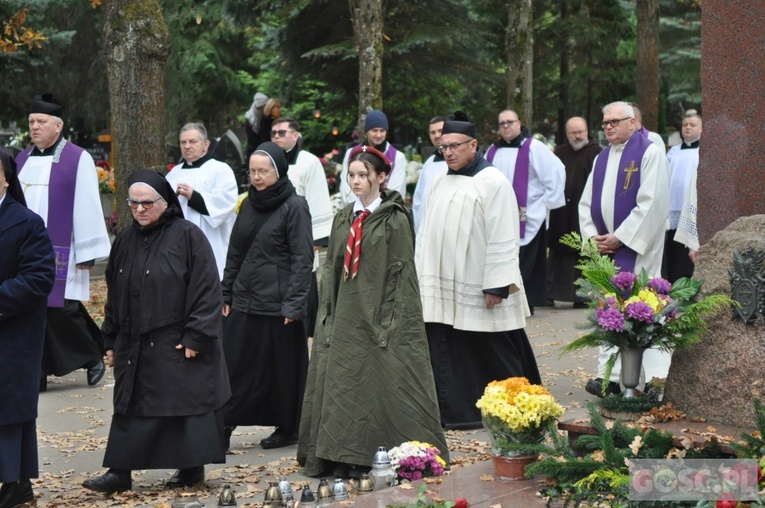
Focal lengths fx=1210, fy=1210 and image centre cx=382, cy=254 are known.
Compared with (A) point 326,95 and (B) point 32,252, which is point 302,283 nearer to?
(B) point 32,252

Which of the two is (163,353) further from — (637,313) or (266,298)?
(637,313)

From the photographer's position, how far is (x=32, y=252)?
698 cm

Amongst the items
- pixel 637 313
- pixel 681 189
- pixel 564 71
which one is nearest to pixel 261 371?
pixel 637 313

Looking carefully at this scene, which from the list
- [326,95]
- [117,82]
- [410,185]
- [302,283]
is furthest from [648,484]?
[326,95]

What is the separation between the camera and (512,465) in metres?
6.49

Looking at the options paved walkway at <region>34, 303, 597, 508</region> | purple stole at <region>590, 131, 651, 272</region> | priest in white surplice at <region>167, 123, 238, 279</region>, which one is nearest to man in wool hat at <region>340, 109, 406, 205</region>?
priest in white surplice at <region>167, 123, 238, 279</region>

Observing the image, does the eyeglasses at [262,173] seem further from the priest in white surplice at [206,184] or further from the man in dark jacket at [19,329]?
the priest in white surplice at [206,184]

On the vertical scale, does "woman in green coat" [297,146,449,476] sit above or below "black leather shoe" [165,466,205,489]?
above

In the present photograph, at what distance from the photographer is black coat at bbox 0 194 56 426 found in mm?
6836

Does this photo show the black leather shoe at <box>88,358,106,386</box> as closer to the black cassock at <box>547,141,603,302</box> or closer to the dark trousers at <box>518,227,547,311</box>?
the dark trousers at <box>518,227,547,311</box>

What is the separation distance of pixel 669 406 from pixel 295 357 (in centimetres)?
283

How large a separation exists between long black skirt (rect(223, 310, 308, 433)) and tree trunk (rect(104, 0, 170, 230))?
3588 mm

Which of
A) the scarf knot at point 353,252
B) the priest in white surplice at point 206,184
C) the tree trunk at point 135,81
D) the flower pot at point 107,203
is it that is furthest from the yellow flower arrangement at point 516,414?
the flower pot at point 107,203

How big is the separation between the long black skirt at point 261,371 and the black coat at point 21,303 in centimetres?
167
